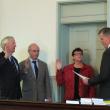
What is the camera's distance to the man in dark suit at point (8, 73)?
215 inches

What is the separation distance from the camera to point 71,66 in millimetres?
6402

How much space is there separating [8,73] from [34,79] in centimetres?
91

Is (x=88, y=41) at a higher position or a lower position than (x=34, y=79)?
higher

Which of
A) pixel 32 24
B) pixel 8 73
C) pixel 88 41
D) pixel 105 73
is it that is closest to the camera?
pixel 105 73

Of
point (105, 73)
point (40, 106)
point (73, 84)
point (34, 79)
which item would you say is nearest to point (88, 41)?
point (73, 84)

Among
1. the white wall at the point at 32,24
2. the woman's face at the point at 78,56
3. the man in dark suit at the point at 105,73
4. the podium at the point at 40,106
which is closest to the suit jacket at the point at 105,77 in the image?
the man in dark suit at the point at 105,73

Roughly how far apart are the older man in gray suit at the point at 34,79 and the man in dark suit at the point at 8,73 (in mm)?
583

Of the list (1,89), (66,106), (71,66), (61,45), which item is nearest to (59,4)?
(61,45)

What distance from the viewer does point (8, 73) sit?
5633 millimetres

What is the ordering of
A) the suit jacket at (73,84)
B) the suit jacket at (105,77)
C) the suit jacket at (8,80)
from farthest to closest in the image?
the suit jacket at (73,84) → the suit jacket at (8,80) → the suit jacket at (105,77)

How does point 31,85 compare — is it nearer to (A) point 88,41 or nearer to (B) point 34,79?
(B) point 34,79

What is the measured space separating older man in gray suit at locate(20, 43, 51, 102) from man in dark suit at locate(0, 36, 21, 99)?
0.58m

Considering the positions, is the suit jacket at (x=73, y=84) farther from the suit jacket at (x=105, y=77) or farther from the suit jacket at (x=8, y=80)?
the suit jacket at (x=105, y=77)

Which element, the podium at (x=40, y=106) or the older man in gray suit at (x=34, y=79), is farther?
the older man in gray suit at (x=34, y=79)
